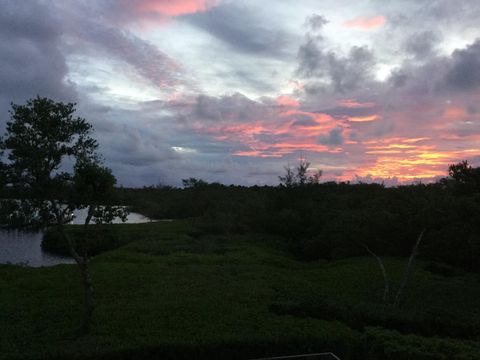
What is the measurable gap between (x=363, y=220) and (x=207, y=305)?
13129 millimetres

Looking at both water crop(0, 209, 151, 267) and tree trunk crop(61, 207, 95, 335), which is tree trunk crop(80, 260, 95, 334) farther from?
water crop(0, 209, 151, 267)

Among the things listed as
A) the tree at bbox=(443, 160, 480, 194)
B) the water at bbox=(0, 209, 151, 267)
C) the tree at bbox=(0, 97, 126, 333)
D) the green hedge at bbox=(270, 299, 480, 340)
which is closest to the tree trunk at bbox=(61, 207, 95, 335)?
the tree at bbox=(0, 97, 126, 333)

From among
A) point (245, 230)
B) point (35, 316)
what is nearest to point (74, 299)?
point (35, 316)

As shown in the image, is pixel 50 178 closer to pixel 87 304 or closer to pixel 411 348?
pixel 87 304

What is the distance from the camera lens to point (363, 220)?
1107 inches

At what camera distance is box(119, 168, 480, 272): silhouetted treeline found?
23875mm

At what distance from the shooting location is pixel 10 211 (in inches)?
586

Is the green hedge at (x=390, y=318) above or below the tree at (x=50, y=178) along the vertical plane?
below

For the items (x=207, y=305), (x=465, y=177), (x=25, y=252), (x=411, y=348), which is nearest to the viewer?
(x=411, y=348)

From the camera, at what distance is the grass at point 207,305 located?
14.4 metres

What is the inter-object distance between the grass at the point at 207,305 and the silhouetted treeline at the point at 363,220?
262 centimetres

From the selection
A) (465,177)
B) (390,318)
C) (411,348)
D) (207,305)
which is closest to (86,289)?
(207,305)

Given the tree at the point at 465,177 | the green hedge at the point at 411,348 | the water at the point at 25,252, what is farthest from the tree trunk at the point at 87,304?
the water at the point at 25,252

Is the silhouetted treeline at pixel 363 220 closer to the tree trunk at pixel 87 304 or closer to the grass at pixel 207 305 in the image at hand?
the grass at pixel 207 305
